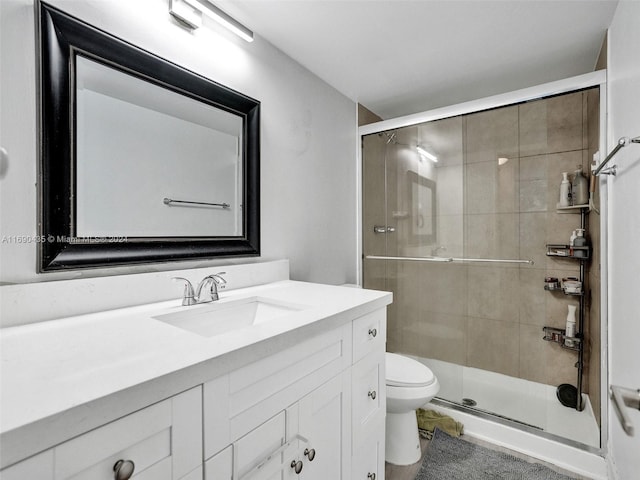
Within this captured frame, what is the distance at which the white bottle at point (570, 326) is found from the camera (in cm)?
197

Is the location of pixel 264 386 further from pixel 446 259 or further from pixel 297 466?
pixel 446 259

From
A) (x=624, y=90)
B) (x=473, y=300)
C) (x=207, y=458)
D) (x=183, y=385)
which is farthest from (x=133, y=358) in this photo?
(x=473, y=300)

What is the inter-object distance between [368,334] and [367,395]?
0.76ft

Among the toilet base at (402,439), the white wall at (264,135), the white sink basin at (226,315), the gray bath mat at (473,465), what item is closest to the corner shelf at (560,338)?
the gray bath mat at (473,465)

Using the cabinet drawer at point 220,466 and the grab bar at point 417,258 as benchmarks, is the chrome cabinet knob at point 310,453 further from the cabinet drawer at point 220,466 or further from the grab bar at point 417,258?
the grab bar at point 417,258

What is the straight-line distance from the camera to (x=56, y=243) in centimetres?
98

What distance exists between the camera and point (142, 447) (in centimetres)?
57

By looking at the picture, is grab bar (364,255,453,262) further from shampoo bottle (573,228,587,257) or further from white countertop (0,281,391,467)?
white countertop (0,281,391,467)

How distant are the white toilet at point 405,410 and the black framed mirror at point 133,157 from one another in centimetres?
102

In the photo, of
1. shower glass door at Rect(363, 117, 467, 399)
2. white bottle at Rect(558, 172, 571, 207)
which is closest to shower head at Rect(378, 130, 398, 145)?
shower glass door at Rect(363, 117, 467, 399)

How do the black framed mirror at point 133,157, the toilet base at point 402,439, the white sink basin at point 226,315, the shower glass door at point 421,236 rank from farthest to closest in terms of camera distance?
1. the shower glass door at point 421,236
2. the toilet base at point 402,439
3. the white sink basin at point 226,315
4. the black framed mirror at point 133,157

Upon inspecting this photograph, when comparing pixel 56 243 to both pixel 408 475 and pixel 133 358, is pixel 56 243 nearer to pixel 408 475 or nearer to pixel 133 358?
pixel 133 358

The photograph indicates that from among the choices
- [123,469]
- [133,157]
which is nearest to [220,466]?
[123,469]

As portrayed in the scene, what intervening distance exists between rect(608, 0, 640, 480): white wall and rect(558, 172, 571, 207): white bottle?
15.1 inches
